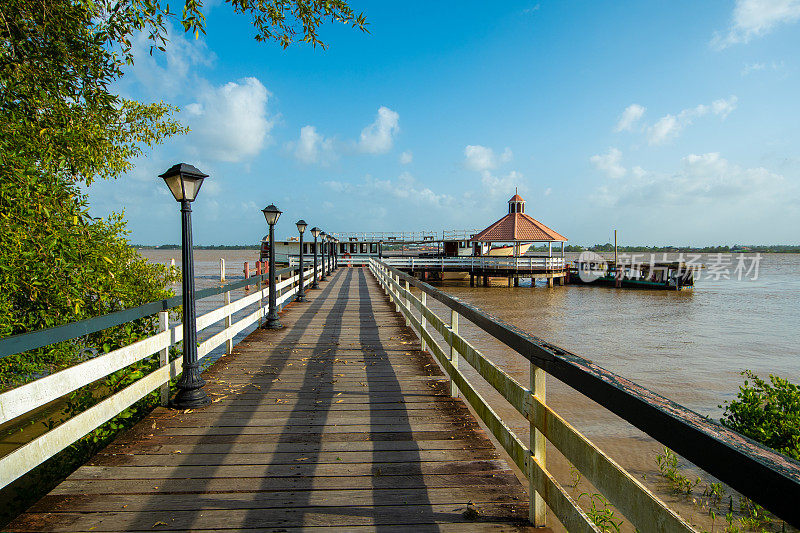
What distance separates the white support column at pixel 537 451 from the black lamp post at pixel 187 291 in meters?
3.39

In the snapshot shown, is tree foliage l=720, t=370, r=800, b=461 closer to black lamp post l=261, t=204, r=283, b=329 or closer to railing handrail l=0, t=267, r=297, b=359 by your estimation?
railing handrail l=0, t=267, r=297, b=359

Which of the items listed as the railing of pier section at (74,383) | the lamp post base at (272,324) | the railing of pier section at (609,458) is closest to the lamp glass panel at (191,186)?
the railing of pier section at (74,383)

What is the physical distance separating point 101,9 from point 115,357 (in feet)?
16.2

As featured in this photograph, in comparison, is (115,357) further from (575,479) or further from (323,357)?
(575,479)

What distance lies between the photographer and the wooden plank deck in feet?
8.25

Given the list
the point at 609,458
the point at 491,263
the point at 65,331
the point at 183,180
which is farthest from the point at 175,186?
the point at 491,263

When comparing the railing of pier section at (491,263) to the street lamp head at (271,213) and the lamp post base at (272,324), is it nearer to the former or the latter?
the street lamp head at (271,213)

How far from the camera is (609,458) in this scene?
1539 mm

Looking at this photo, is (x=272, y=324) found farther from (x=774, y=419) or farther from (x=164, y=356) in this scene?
(x=774, y=419)

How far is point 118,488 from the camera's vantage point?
2.83 metres

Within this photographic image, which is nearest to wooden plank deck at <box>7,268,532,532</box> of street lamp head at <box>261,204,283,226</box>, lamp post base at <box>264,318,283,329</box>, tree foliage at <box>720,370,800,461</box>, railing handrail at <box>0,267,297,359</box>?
railing handrail at <box>0,267,297,359</box>

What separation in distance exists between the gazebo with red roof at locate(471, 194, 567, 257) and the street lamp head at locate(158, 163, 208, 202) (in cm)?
3564

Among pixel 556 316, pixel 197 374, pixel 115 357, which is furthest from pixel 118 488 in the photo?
pixel 556 316

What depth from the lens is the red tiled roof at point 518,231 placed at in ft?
126
